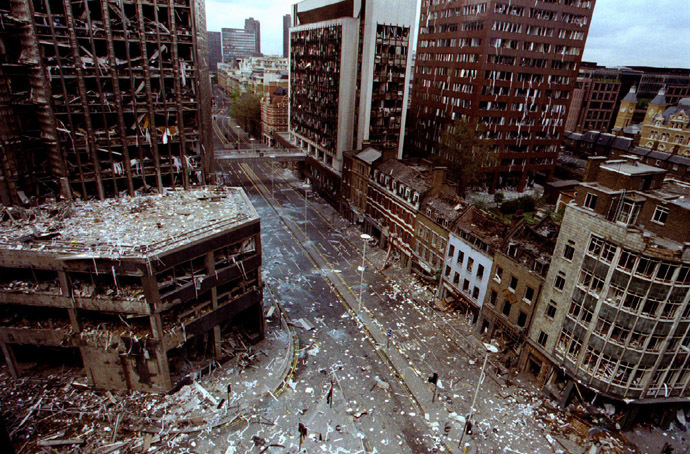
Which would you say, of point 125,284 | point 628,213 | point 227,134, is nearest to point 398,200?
point 628,213

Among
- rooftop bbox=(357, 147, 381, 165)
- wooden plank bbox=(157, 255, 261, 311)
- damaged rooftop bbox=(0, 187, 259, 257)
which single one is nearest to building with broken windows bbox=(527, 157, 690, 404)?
wooden plank bbox=(157, 255, 261, 311)

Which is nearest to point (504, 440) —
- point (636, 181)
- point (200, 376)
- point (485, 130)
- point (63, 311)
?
point (636, 181)

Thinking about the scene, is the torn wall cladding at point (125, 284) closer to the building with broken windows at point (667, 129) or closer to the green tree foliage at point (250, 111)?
the building with broken windows at point (667, 129)

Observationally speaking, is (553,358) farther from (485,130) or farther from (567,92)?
(567,92)

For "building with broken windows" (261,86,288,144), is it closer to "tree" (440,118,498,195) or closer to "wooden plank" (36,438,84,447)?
"tree" (440,118,498,195)

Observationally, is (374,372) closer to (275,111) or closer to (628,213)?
(628,213)

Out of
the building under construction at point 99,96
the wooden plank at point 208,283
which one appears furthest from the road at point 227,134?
the wooden plank at point 208,283
